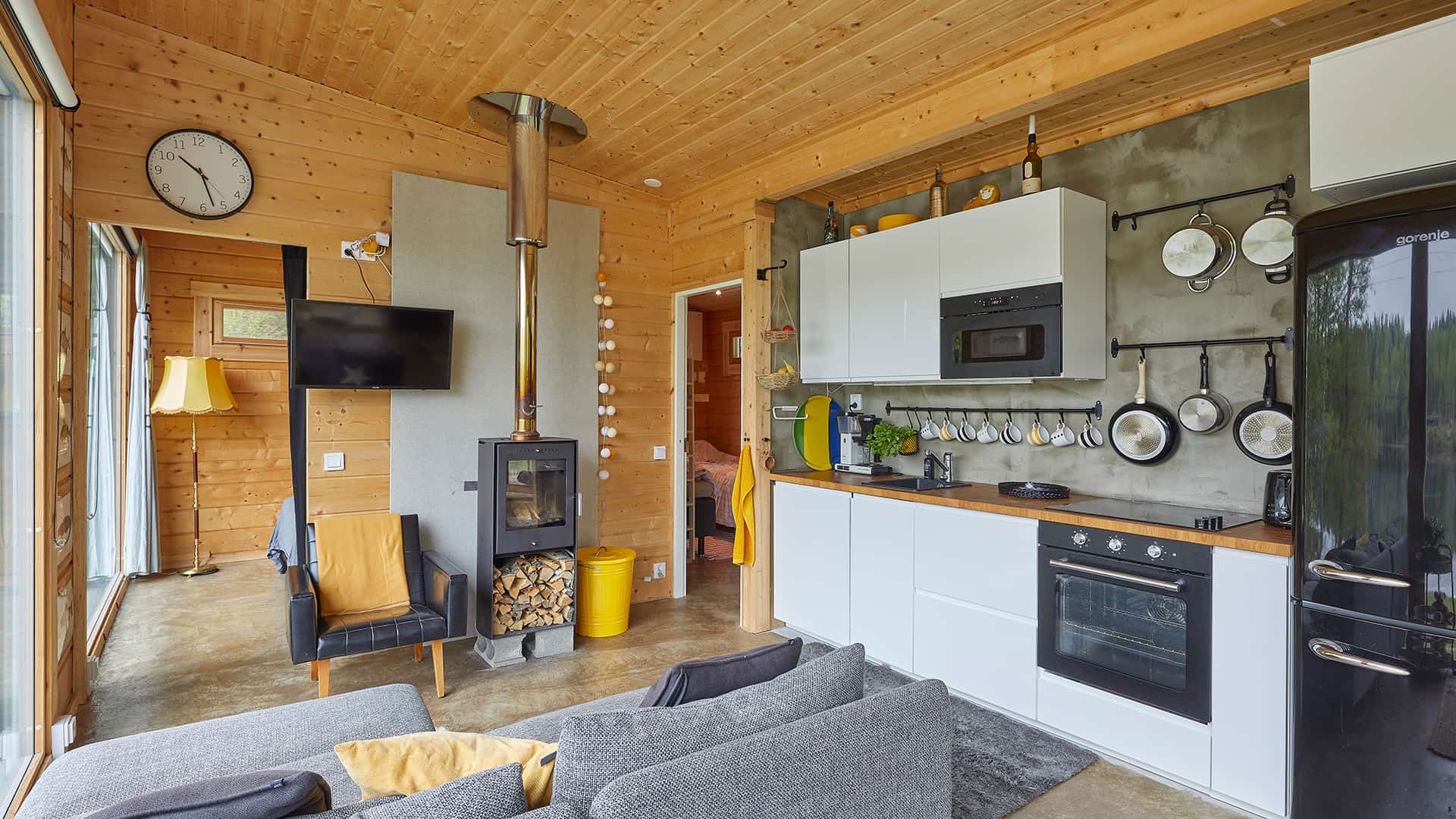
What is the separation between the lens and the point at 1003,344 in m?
3.31

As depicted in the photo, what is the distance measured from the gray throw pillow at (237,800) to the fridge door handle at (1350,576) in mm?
2441

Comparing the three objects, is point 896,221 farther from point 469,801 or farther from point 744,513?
point 469,801

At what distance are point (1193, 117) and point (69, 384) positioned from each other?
4.72 m

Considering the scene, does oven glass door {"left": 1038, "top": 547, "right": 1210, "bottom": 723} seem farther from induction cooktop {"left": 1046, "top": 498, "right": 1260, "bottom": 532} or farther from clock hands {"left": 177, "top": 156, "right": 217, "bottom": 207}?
clock hands {"left": 177, "top": 156, "right": 217, "bottom": 207}

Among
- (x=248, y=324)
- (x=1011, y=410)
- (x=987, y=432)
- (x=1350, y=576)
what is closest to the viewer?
(x=1350, y=576)

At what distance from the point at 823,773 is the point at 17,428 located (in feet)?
9.23

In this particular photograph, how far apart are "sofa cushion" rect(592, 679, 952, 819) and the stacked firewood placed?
2.64m

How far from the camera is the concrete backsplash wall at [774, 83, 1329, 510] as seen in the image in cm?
279

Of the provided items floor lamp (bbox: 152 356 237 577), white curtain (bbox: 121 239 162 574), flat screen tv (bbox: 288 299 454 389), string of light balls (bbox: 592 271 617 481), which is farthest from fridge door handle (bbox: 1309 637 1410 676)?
white curtain (bbox: 121 239 162 574)

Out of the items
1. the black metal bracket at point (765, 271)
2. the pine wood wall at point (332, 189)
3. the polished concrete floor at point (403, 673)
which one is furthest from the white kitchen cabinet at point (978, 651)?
the pine wood wall at point (332, 189)

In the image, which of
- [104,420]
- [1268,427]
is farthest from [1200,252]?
[104,420]

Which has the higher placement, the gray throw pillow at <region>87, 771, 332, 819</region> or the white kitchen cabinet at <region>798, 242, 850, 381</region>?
the white kitchen cabinet at <region>798, 242, 850, 381</region>

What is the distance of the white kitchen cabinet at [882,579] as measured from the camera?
3.45 metres

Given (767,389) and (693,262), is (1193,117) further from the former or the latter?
(693,262)
